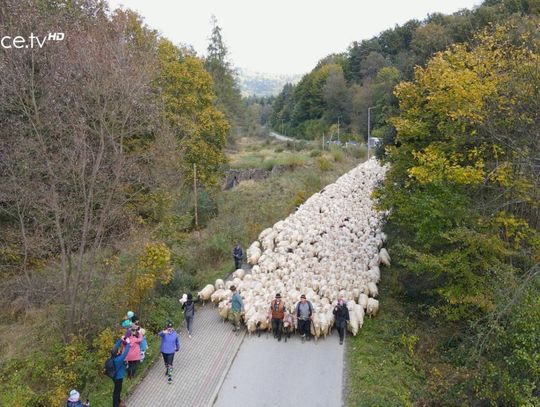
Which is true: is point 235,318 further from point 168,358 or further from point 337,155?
point 337,155

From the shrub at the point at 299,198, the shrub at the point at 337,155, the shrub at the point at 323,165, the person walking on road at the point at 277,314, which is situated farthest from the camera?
the shrub at the point at 337,155

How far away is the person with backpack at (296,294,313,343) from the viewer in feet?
44.2

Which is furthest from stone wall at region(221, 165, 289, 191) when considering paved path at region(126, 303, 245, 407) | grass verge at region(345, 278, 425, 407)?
grass verge at region(345, 278, 425, 407)

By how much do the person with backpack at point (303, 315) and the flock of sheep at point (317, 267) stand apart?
0.24m

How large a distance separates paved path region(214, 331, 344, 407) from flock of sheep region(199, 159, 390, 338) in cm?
61

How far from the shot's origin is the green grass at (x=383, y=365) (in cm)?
1093

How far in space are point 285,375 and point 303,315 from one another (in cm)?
202

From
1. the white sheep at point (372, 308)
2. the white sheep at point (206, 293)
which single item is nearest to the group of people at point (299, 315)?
the white sheep at point (372, 308)

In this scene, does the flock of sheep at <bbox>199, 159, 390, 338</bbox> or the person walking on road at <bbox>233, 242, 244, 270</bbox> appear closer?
the flock of sheep at <bbox>199, 159, 390, 338</bbox>

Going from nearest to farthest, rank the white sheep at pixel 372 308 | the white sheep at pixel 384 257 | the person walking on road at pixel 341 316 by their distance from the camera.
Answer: the person walking on road at pixel 341 316 → the white sheep at pixel 372 308 → the white sheep at pixel 384 257

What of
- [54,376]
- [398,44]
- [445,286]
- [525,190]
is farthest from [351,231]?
[398,44]

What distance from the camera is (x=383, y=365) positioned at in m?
12.3

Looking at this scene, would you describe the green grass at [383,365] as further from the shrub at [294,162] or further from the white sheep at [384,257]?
the shrub at [294,162]

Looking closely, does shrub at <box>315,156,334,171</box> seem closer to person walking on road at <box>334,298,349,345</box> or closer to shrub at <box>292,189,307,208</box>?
shrub at <box>292,189,307,208</box>
